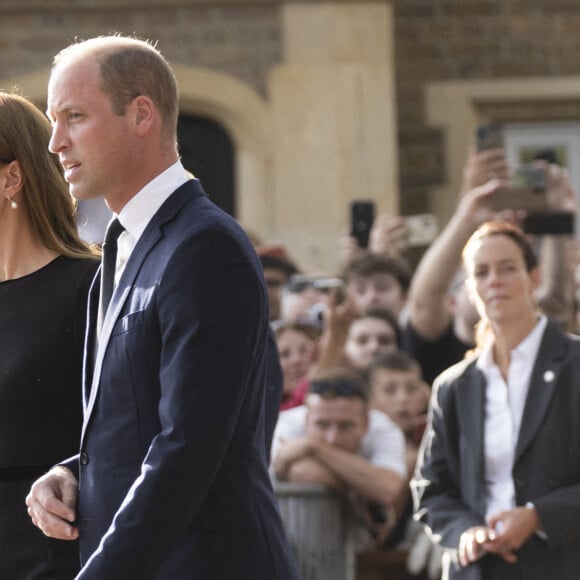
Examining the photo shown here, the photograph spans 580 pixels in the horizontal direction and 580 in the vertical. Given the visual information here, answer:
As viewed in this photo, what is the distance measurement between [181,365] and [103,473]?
28 cm

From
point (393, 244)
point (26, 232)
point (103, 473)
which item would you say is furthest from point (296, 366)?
point (103, 473)

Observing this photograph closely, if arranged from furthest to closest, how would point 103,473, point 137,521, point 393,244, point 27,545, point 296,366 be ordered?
point 393,244 < point 296,366 < point 27,545 < point 103,473 < point 137,521

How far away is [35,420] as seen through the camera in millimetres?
3338

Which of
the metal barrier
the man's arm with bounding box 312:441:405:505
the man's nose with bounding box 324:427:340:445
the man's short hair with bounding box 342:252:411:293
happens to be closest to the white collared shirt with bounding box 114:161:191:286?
the metal barrier

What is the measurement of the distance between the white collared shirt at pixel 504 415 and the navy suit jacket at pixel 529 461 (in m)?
0.02

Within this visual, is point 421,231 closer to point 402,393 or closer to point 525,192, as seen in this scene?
point 525,192

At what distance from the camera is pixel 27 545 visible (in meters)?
3.33

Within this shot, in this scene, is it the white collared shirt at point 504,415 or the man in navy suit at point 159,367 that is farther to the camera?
the white collared shirt at point 504,415

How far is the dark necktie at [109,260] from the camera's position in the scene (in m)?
2.91

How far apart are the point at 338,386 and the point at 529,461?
1.80m

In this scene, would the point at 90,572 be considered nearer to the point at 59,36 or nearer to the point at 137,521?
the point at 137,521

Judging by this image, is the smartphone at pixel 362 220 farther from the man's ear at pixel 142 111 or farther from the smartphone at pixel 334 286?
the man's ear at pixel 142 111

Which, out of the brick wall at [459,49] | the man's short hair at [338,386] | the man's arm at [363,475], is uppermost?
the brick wall at [459,49]

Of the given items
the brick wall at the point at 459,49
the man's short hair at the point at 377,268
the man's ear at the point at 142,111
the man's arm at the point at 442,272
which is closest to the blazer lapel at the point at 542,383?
the man's arm at the point at 442,272
